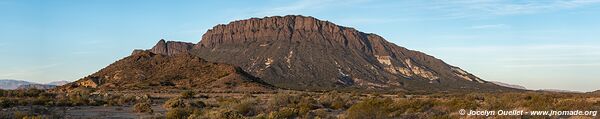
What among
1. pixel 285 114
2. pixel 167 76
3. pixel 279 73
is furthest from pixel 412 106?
pixel 279 73

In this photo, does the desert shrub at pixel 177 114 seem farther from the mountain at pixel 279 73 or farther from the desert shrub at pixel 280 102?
the mountain at pixel 279 73

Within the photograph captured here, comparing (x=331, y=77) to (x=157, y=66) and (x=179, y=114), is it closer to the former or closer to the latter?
(x=157, y=66)

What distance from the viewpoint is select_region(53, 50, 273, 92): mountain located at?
304 ft

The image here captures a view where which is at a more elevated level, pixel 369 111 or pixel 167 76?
pixel 167 76

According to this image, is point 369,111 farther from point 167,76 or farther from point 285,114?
point 167,76

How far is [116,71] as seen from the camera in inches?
4272

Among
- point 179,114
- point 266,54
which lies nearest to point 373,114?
point 179,114

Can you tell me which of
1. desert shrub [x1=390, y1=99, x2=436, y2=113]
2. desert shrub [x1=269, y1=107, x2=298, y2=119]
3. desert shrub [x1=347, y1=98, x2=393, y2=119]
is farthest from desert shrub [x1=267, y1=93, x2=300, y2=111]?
desert shrub [x1=347, y1=98, x2=393, y2=119]

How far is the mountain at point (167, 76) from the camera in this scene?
92.7 m

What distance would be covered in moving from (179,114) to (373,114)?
7.34 metres

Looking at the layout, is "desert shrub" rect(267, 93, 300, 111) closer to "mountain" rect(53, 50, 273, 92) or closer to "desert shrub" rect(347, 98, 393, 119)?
"desert shrub" rect(347, 98, 393, 119)

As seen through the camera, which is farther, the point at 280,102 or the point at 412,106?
Result: the point at 280,102

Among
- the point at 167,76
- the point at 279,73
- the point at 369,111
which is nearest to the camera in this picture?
the point at 369,111

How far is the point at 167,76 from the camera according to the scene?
Answer: 10288cm
